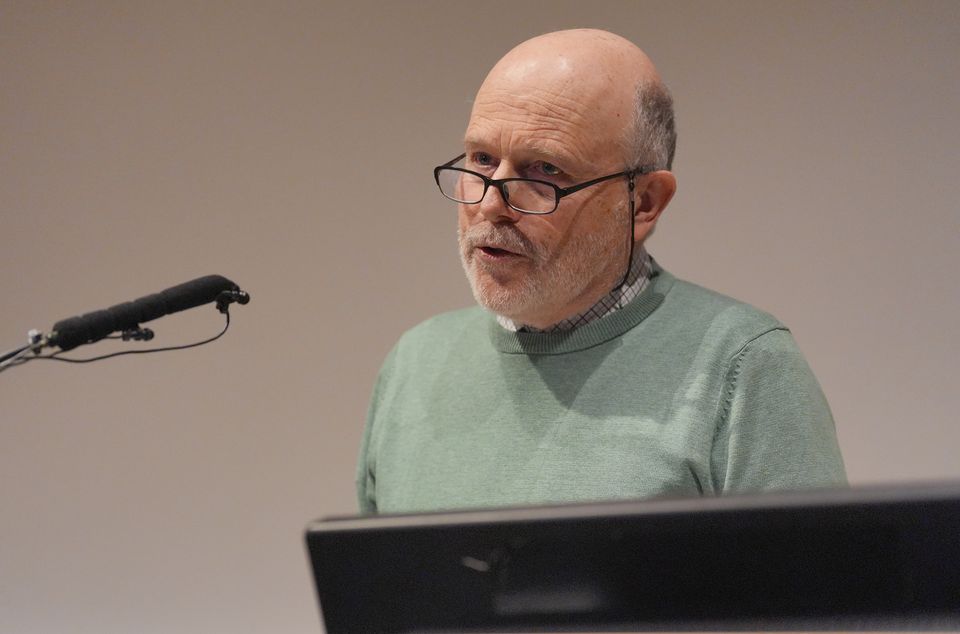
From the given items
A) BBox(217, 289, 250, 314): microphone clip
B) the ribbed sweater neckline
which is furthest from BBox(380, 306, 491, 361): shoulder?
BBox(217, 289, 250, 314): microphone clip

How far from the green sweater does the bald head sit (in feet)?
0.77

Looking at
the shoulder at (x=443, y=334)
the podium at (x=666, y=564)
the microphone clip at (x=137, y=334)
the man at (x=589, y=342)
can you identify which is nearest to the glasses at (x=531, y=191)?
the man at (x=589, y=342)

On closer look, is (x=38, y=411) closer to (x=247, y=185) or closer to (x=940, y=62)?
(x=247, y=185)

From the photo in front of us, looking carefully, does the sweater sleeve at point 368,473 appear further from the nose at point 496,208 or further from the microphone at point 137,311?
the microphone at point 137,311

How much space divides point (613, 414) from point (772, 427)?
0.22 m

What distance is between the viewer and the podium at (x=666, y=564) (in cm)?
52

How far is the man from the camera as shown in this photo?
4.55 feet

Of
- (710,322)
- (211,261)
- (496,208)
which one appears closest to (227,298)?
(496,208)

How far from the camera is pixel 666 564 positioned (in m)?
0.55

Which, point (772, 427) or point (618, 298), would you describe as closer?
point (772, 427)

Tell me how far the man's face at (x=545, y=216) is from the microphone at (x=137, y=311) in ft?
1.67

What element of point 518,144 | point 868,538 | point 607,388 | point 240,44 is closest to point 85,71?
point 240,44

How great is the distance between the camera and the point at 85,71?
2.53m

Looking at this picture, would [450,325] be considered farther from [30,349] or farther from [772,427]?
[30,349]
